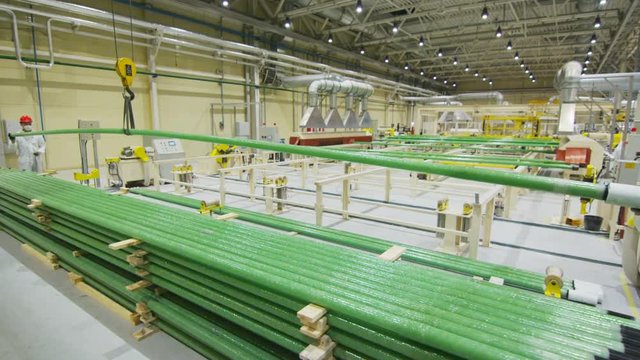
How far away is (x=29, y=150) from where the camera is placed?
5.66 metres

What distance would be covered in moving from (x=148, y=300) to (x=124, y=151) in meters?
5.46

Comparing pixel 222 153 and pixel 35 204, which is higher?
pixel 222 153

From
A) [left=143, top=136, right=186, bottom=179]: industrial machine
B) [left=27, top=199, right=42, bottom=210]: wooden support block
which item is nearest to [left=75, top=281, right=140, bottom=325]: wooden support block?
[left=27, top=199, right=42, bottom=210]: wooden support block

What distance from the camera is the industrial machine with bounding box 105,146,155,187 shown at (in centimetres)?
645

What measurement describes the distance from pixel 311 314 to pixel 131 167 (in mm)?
6677

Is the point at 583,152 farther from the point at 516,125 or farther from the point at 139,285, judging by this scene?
the point at 516,125

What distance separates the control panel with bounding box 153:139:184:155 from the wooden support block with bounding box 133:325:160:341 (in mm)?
5637

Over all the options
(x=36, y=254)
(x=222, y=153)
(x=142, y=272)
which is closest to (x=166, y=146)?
(x=222, y=153)

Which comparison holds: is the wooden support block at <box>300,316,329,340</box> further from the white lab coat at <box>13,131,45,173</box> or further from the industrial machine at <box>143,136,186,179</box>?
the white lab coat at <box>13,131,45,173</box>

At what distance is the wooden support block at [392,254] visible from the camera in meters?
1.84

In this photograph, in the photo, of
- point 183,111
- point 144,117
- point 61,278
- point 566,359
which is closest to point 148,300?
point 61,278

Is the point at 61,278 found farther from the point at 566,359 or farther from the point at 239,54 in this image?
the point at 239,54

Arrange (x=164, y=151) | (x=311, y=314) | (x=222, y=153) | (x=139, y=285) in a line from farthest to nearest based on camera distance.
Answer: (x=222, y=153)
(x=164, y=151)
(x=139, y=285)
(x=311, y=314)

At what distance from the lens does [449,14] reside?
10.6 meters
